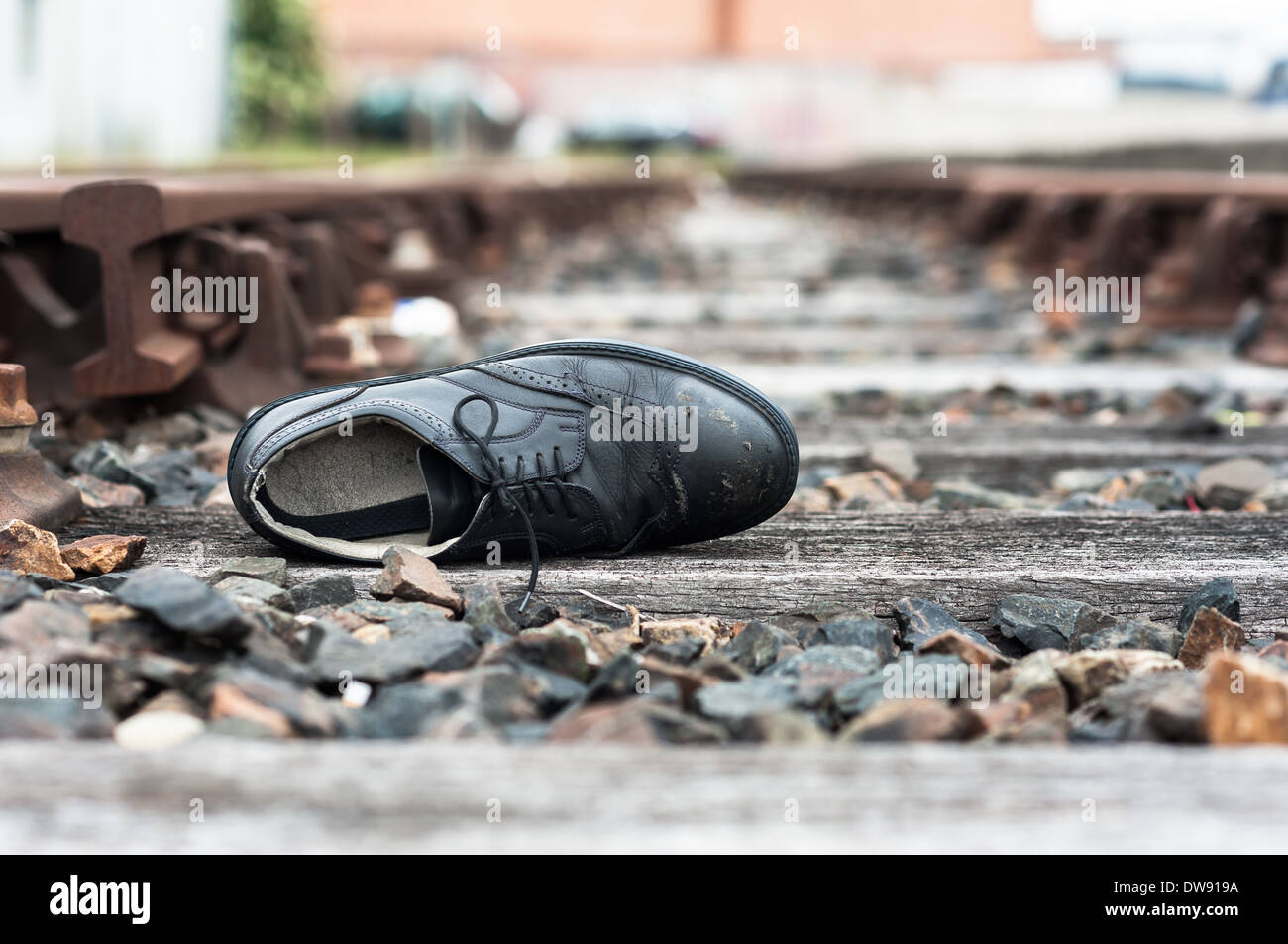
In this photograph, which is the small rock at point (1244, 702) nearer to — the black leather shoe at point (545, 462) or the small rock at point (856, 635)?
the small rock at point (856, 635)

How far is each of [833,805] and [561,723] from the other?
0.35m

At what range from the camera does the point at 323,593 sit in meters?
1.83

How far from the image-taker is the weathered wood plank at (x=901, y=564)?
1.90 m

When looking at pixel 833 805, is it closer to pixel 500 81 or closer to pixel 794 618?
pixel 794 618

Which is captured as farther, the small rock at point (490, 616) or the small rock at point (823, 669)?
the small rock at point (490, 616)

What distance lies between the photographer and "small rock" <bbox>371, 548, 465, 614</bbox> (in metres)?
1.80

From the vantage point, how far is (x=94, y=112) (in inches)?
340

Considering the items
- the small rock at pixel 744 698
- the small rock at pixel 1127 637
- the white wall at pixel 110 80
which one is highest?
the white wall at pixel 110 80

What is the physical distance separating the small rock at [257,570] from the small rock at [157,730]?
508 millimetres

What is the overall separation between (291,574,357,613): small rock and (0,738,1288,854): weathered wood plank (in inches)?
27.2

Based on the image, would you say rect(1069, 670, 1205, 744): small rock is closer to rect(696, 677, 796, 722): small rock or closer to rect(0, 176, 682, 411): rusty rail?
rect(696, 677, 796, 722): small rock

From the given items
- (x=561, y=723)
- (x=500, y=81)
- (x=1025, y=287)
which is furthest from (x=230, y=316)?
(x=500, y=81)

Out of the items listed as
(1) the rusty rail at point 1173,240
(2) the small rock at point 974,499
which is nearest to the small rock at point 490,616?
(2) the small rock at point 974,499

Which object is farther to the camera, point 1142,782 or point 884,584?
point 884,584
